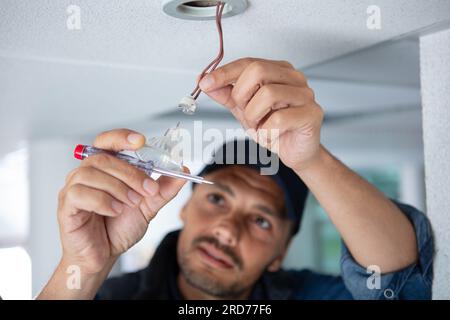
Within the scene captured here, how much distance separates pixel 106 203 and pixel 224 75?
30 centimetres

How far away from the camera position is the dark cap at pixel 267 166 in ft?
5.87

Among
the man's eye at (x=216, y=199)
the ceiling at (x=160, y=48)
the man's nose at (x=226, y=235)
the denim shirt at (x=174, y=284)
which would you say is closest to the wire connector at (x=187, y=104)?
the ceiling at (x=160, y=48)

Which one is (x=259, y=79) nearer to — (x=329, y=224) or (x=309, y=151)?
(x=309, y=151)

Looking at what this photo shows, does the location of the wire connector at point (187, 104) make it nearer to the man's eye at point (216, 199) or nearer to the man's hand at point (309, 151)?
the man's hand at point (309, 151)

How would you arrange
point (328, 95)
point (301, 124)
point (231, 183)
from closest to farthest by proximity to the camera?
point (301, 124), point (328, 95), point (231, 183)

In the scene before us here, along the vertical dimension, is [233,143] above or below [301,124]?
below

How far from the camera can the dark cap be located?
1.79m

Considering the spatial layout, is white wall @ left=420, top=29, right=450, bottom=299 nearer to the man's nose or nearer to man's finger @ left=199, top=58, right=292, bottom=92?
man's finger @ left=199, top=58, right=292, bottom=92

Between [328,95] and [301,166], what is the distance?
29.6 inches

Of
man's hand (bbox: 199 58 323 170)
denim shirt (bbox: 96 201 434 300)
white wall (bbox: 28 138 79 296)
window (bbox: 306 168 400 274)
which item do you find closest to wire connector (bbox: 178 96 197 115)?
man's hand (bbox: 199 58 323 170)

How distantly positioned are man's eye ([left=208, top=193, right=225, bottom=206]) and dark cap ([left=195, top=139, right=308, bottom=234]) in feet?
0.35

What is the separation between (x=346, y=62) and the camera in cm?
117
